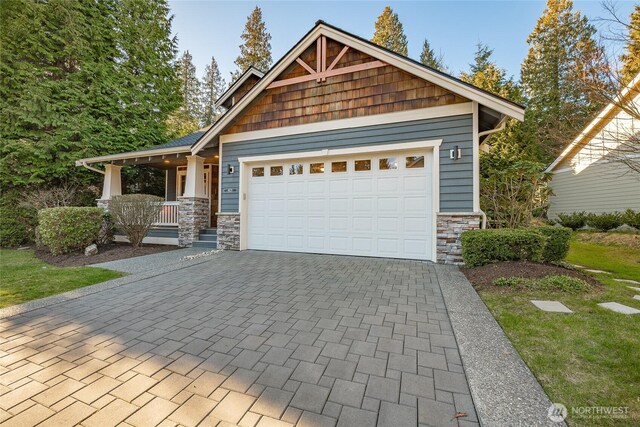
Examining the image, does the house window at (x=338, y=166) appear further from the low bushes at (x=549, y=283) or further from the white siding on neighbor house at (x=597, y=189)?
the white siding on neighbor house at (x=597, y=189)

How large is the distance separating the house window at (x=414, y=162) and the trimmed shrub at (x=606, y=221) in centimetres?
996

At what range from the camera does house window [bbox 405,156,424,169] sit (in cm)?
640

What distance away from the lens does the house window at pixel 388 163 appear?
6.63 m

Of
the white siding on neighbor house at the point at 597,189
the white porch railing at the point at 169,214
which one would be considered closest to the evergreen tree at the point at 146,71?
the white porch railing at the point at 169,214

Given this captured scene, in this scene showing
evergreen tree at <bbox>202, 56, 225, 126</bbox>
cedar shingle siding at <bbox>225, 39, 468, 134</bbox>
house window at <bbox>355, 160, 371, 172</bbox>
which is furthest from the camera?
evergreen tree at <bbox>202, 56, 225, 126</bbox>

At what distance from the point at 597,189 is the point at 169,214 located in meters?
18.0

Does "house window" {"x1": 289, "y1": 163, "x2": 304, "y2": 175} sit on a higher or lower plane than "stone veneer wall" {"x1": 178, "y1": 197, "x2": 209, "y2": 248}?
higher

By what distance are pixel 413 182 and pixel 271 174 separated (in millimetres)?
3985

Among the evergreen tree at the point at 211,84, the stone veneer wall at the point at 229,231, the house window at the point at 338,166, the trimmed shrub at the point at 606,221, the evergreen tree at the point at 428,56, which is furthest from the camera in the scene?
the evergreen tree at the point at 211,84

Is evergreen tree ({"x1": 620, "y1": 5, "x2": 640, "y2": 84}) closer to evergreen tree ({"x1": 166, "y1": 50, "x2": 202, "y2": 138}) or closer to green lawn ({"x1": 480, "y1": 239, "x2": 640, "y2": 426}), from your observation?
green lawn ({"x1": 480, "y1": 239, "x2": 640, "y2": 426})

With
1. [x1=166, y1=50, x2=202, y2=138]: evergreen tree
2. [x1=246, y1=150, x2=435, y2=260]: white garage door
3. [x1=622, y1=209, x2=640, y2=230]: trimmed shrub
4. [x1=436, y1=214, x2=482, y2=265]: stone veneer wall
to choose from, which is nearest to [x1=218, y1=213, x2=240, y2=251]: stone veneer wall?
[x1=246, y1=150, x2=435, y2=260]: white garage door

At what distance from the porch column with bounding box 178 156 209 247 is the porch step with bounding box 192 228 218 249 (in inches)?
5.0

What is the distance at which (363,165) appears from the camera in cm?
695

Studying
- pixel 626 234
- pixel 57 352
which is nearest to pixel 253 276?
pixel 57 352
